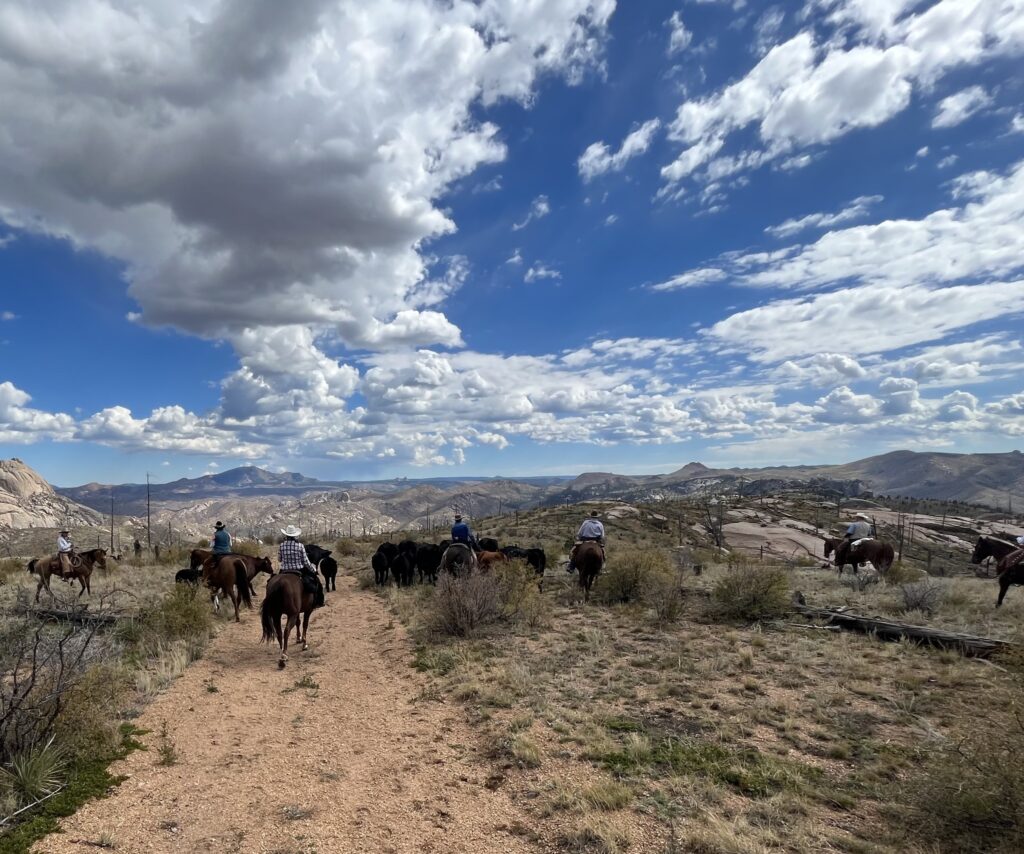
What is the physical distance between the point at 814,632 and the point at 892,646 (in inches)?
55.9

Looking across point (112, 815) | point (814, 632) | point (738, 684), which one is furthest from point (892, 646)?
point (112, 815)

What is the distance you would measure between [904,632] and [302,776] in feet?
Answer: 34.2

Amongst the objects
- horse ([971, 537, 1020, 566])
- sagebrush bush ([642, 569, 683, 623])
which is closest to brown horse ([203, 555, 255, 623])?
sagebrush bush ([642, 569, 683, 623])

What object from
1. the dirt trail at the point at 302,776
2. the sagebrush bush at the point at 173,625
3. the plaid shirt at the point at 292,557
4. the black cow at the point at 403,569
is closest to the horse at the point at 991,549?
the black cow at the point at 403,569

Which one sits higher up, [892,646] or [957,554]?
[892,646]

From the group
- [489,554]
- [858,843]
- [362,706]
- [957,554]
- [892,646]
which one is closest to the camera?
[858,843]

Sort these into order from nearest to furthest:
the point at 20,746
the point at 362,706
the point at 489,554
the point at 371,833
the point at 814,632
A: the point at 371,833 → the point at 20,746 → the point at 362,706 → the point at 814,632 → the point at 489,554

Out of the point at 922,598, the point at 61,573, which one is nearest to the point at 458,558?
the point at 922,598

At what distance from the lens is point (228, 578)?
1366 cm

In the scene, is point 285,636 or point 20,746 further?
point 285,636

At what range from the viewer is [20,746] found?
533 centimetres

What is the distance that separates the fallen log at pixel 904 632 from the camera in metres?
9.10

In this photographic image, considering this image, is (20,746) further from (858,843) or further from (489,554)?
(489,554)

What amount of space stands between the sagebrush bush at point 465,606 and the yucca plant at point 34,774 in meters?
6.84
